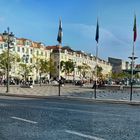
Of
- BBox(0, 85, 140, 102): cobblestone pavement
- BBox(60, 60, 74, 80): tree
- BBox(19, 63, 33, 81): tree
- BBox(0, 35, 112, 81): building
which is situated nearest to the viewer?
BBox(0, 85, 140, 102): cobblestone pavement

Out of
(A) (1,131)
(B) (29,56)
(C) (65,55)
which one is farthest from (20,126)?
(C) (65,55)

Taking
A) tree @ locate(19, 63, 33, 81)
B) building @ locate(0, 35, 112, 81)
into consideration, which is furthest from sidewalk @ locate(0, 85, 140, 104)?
tree @ locate(19, 63, 33, 81)

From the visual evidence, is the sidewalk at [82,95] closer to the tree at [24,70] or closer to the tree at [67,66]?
the tree at [24,70]

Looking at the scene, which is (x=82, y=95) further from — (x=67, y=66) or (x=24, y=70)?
(x=67, y=66)

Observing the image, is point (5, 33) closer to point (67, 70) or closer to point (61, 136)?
point (61, 136)

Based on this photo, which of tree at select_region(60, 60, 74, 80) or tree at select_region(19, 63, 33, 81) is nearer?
tree at select_region(19, 63, 33, 81)

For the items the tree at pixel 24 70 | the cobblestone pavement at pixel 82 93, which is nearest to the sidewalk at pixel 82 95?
the cobblestone pavement at pixel 82 93

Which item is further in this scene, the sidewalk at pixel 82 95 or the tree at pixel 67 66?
the tree at pixel 67 66

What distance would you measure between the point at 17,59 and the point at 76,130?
359 feet

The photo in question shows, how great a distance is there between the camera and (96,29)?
45.4 m

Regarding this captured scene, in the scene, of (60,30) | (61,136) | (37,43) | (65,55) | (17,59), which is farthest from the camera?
(65,55)

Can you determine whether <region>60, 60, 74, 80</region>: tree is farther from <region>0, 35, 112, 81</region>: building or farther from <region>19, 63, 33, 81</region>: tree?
<region>19, 63, 33, 81</region>: tree

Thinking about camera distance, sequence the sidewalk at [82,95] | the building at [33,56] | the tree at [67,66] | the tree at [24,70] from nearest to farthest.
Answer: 1. the sidewalk at [82,95]
2. the tree at [24,70]
3. the building at [33,56]
4. the tree at [67,66]

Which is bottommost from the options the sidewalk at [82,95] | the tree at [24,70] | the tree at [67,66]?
the sidewalk at [82,95]
